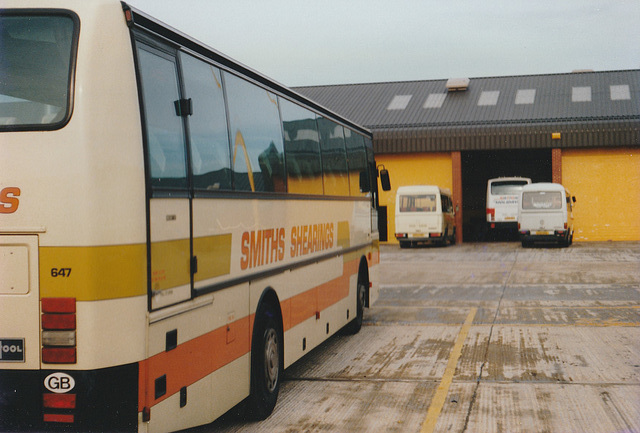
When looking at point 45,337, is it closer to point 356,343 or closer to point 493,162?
point 356,343

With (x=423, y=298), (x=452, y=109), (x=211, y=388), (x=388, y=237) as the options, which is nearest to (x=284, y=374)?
(x=211, y=388)

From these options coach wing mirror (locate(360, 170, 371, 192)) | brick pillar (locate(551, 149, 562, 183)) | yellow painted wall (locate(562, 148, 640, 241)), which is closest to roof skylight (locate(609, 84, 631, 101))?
yellow painted wall (locate(562, 148, 640, 241))

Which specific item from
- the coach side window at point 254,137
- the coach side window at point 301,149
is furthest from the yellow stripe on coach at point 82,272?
the coach side window at point 301,149

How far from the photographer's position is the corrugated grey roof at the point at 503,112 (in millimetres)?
36875

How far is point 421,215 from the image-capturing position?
3428 centimetres

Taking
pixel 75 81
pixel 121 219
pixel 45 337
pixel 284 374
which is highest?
pixel 75 81

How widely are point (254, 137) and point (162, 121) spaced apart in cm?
190

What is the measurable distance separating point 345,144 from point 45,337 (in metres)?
6.98

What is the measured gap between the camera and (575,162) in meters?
37.6

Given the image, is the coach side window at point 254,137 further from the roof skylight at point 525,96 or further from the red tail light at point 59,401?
the roof skylight at point 525,96

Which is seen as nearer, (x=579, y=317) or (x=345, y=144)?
(x=345, y=144)

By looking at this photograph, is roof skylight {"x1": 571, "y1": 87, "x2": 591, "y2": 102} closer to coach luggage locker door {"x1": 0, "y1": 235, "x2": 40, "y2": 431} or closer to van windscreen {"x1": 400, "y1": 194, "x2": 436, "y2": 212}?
van windscreen {"x1": 400, "y1": 194, "x2": 436, "y2": 212}

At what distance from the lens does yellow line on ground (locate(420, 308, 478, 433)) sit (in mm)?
6633

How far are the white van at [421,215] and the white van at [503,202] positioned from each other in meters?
3.92
